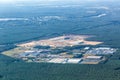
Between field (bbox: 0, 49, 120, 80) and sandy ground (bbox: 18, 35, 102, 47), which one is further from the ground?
field (bbox: 0, 49, 120, 80)

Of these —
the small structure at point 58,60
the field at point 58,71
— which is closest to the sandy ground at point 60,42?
the small structure at point 58,60

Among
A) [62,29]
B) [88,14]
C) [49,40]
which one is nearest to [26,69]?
[49,40]

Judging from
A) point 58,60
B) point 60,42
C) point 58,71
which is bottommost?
point 60,42

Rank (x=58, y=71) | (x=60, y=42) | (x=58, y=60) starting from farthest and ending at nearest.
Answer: (x=60, y=42)
(x=58, y=60)
(x=58, y=71)

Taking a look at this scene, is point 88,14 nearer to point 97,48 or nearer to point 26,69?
point 97,48

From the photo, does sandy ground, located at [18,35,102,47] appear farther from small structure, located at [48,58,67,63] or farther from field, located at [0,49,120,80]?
field, located at [0,49,120,80]

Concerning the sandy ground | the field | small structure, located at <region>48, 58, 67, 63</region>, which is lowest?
the sandy ground

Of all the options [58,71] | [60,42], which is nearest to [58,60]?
[58,71]

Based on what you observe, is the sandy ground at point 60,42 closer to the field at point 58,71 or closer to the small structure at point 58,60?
the small structure at point 58,60

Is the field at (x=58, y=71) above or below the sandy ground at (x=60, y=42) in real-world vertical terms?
above

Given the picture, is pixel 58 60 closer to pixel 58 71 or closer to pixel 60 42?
pixel 58 71

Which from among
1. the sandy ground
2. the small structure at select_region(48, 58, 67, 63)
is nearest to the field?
the small structure at select_region(48, 58, 67, 63)

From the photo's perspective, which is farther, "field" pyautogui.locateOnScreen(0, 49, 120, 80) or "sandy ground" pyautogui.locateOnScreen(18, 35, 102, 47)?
"sandy ground" pyautogui.locateOnScreen(18, 35, 102, 47)
